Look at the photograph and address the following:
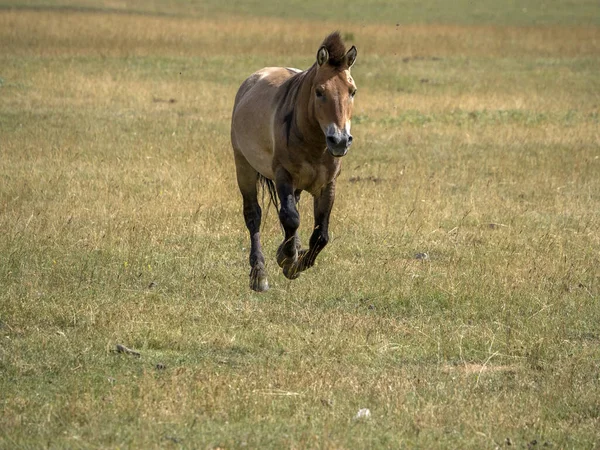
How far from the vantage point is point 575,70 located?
85.7 feet

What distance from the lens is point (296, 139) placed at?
764 cm

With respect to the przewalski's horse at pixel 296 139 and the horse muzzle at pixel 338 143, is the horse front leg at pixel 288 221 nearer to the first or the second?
the przewalski's horse at pixel 296 139

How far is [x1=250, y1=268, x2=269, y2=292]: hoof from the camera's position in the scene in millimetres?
7884

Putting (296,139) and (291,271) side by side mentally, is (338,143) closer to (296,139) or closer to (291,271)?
(296,139)

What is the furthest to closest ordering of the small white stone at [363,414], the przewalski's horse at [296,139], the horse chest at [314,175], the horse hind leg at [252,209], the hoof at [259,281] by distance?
1. the horse hind leg at [252,209]
2. the hoof at [259,281]
3. the horse chest at [314,175]
4. the przewalski's horse at [296,139]
5. the small white stone at [363,414]

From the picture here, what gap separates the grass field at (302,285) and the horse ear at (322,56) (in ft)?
5.90

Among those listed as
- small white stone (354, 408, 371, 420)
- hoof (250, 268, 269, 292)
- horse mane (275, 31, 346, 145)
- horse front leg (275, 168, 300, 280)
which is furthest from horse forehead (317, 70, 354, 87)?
small white stone (354, 408, 371, 420)

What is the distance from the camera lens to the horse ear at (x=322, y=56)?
728cm

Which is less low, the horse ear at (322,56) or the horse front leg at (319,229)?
the horse ear at (322,56)

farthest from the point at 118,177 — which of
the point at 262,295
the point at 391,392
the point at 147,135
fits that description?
the point at 391,392

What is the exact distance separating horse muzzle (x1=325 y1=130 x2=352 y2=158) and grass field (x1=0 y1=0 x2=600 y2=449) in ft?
3.95

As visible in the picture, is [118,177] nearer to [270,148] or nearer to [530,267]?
[270,148]

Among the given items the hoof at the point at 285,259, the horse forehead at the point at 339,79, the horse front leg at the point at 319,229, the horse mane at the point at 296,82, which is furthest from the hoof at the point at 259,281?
the horse forehead at the point at 339,79

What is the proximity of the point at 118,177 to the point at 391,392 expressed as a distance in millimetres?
6881
